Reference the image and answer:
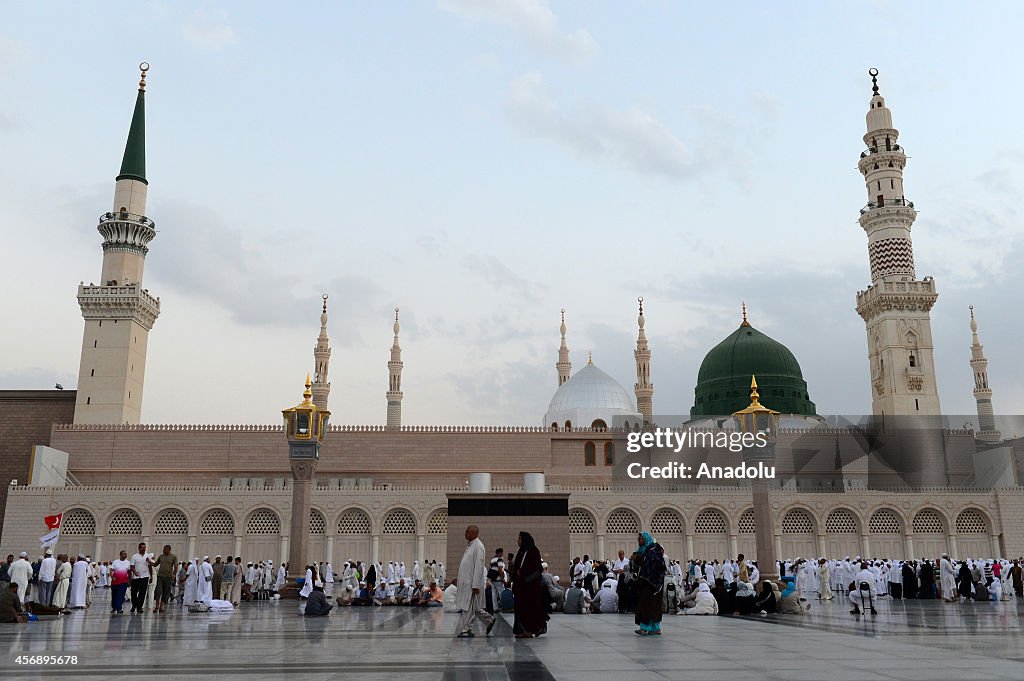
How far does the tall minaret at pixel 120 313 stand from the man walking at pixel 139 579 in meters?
23.0

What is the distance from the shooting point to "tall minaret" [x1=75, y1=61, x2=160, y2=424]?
3406cm

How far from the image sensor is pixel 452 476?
107ft

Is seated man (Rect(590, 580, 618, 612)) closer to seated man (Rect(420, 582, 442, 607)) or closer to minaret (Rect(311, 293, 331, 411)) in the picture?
seated man (Rect(420, 582, 442, 607))

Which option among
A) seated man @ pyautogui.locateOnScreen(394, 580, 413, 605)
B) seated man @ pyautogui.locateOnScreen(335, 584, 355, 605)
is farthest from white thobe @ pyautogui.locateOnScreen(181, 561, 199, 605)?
seated man @ pyautogui.locateOnScreen(394, 580, 413, 605)

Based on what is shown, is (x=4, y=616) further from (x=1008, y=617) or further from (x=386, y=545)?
(x=386, y=545)

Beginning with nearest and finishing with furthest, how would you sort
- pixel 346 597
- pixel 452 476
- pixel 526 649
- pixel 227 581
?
1. pixel 526 649
2. pixel 346 597
3. pixel 227 581
4. pixel 452 476

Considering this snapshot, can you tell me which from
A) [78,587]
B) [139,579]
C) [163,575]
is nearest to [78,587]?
[78,587]

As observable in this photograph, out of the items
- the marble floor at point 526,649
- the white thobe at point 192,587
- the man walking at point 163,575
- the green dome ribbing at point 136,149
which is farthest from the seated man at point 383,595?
the green dome ribbing at point 136,149

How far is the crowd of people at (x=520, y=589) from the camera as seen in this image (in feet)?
25.8

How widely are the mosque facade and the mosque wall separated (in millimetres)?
53

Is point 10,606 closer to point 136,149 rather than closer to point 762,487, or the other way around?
point 762,487

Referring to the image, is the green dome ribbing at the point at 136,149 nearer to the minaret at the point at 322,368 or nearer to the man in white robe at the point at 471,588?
the minaret at the point at 322,368

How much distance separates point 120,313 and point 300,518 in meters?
21.5

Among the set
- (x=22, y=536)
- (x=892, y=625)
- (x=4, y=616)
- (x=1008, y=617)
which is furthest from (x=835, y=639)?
(x=22, y=536)
